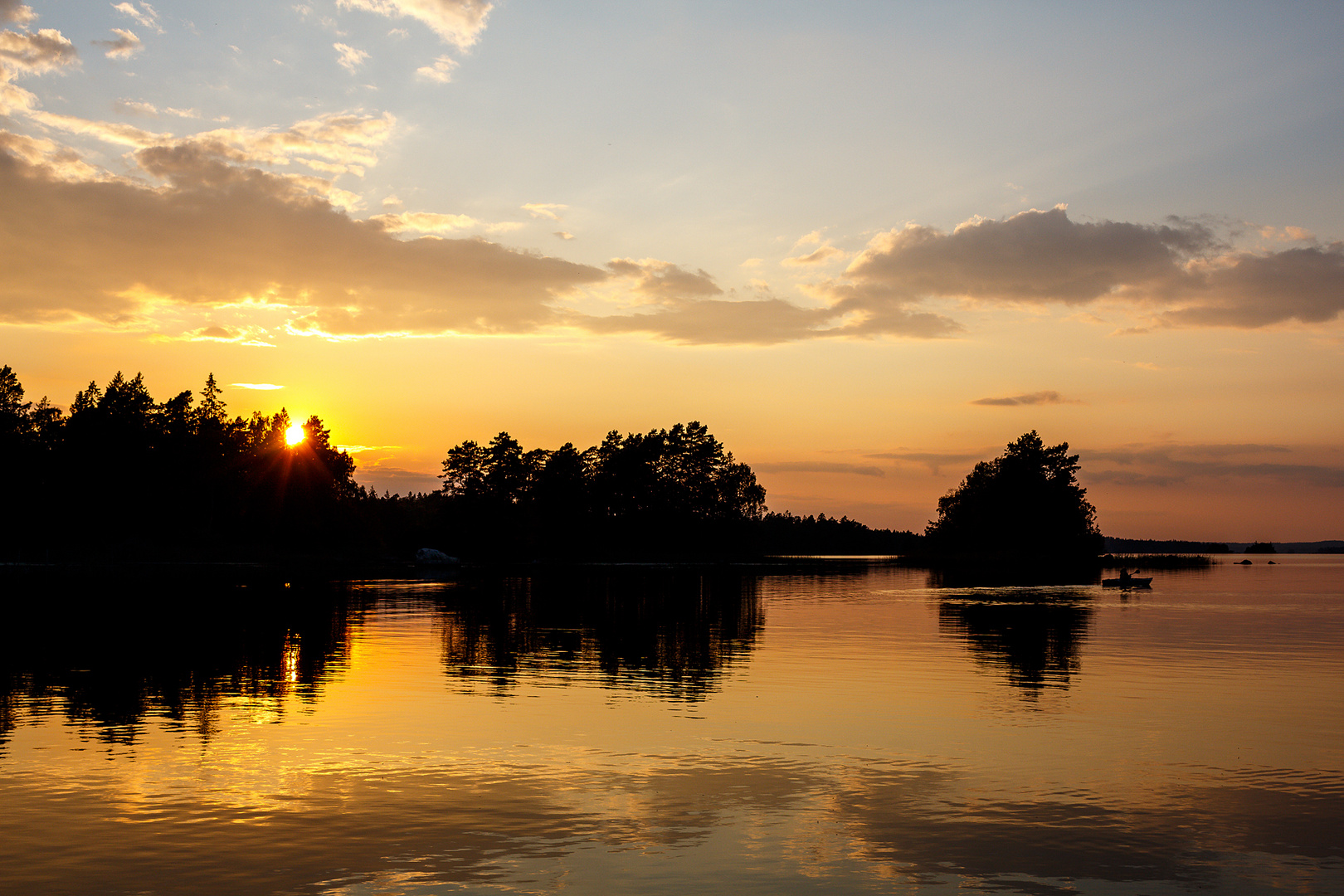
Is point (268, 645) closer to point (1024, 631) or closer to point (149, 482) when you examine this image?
point (1024, 631)

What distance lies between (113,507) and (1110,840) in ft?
511

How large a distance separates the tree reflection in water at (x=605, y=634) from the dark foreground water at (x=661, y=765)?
1.57ft

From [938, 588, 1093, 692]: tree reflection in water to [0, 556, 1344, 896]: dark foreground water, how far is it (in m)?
0.50

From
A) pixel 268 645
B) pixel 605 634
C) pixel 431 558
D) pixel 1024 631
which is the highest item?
pixel 431 558

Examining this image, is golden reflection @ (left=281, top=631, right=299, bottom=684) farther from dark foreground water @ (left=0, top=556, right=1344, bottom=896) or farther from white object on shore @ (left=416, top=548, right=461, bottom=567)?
white object on shore @ (left=416, top=548, right=461, bottom=567)

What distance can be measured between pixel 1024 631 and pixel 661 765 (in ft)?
141

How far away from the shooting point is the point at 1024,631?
198 ft

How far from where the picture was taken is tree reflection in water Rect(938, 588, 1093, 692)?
1623 inches

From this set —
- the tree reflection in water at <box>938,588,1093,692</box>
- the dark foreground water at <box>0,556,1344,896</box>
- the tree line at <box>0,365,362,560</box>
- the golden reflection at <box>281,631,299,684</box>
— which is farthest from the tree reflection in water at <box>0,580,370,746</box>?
the tree line at <box>0,365,362,560</box>

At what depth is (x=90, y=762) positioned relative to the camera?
22.0 metres

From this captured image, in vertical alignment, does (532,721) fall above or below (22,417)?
below

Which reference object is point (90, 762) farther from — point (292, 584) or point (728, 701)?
point (292, 584)

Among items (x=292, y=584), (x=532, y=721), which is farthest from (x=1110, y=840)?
(x=292, y=584)

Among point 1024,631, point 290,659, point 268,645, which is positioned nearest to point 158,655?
point 290,659
